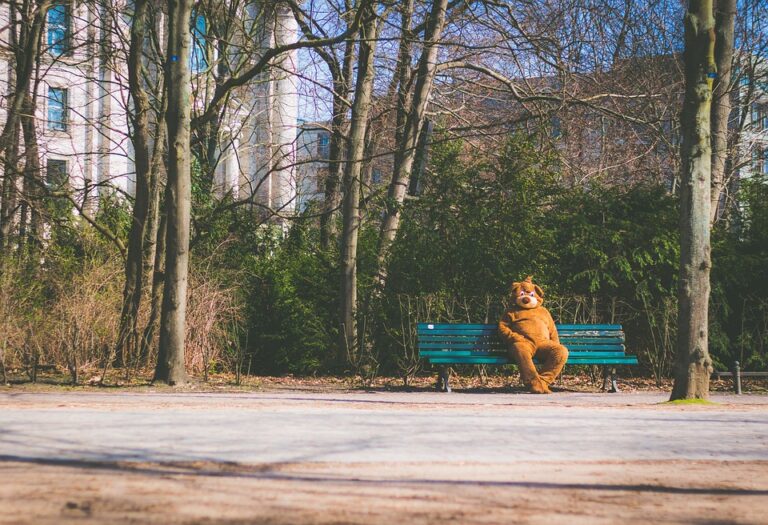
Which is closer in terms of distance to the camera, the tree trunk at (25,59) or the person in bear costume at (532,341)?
the person in bear costume at (532,341)

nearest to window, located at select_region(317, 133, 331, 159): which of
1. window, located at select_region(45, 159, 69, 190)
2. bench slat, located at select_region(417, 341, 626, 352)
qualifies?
window, located at select_region(45, 159, 69, 190)

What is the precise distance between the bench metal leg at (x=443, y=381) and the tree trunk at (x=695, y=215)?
3203 millimetres

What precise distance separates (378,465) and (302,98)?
15.4m

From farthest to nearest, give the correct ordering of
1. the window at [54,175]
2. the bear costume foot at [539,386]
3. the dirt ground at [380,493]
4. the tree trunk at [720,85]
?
the window at [54,175] < the tree trunk at [720,85] < the bear costume foot at [539,386] < the dirt ground at [380,493]

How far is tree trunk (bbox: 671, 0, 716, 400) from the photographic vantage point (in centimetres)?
1098

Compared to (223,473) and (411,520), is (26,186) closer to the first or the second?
(223,473)

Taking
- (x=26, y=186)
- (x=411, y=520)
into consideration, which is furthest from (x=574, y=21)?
(x=411, y=520)

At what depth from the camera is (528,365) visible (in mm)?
12828

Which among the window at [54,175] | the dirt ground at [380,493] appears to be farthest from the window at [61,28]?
the dirt ground at [380,493]

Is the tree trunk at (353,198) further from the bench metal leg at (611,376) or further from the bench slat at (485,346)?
the bench metal leg at (611,376)

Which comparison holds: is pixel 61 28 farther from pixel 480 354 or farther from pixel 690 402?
pixel 690 402

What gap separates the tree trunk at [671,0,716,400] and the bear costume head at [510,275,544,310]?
2.68m

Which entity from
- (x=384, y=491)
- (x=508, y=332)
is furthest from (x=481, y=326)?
(x=384, y=491)

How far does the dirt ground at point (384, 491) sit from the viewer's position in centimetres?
443
